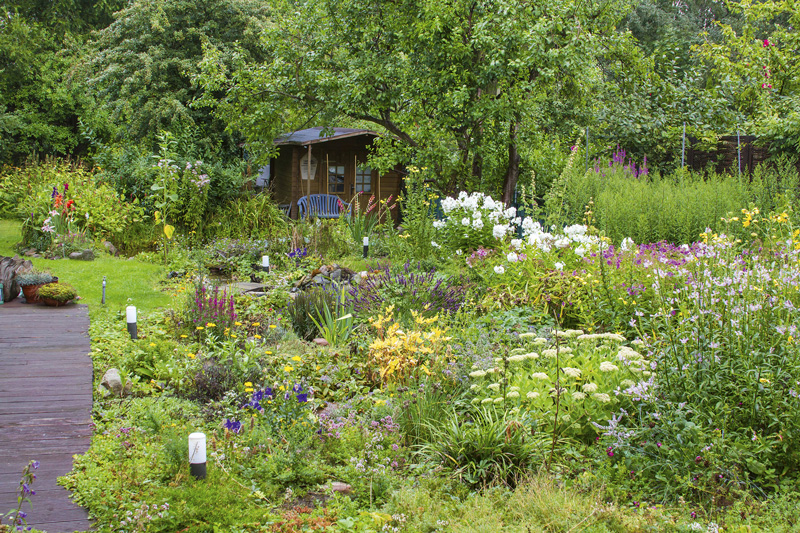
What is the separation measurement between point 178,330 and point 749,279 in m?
4.79

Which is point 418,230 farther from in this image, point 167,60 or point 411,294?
point 167,60

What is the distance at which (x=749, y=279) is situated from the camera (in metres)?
3.59

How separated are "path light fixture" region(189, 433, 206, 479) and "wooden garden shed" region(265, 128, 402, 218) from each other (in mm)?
12257

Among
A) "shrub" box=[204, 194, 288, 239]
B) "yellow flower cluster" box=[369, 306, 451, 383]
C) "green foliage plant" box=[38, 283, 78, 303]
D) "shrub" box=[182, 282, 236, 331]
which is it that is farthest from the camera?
"shrub" box=[204, 194, 288, 239]

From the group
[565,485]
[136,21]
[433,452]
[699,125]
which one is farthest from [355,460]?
[136,21]

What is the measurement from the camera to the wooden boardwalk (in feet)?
10.6

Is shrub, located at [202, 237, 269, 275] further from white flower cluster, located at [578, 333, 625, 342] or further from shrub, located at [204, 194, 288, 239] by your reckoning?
white flower cluster, located at [578, 333, 625, 342]

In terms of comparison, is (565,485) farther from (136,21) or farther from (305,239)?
(136,21)

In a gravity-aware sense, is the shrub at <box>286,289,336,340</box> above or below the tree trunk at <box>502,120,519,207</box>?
below

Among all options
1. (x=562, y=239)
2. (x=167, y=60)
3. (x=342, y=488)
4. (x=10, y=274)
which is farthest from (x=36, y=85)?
(x=342, y=488)

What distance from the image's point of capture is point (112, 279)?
8.46 m

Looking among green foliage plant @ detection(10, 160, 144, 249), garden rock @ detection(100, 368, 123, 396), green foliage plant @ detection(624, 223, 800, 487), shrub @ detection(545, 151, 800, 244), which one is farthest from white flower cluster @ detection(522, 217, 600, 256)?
green foliage plant @ detection(10, 160, 144, 249)

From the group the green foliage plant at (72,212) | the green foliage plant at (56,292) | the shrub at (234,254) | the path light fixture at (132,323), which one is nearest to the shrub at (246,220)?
the shrub at (234,254)

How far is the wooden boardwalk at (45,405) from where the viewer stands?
323 cm
